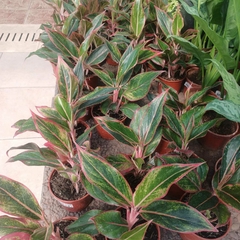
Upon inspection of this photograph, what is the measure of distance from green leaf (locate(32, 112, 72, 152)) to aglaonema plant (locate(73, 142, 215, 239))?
213mm

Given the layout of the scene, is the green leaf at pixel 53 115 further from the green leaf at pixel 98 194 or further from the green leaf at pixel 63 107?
the green leaf at pixel 98 194

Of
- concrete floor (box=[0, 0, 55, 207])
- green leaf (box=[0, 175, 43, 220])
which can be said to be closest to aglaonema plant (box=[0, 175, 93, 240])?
green leaf (box=[0, 175, 43, 220])

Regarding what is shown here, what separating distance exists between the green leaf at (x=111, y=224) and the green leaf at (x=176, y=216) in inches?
2.5

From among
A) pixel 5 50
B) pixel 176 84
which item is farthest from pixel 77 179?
pixel 5 50

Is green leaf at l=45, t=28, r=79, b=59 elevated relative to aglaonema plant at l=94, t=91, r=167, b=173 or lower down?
elevated

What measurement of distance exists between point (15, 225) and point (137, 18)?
951 millimetres

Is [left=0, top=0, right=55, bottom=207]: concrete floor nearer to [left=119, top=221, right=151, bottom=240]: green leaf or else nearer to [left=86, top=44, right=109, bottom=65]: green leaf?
[left=86, top=44, right=109, bottom=65]: green leaf

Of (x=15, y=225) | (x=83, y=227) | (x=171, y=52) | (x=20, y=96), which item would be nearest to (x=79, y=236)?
(x=83, y=227)

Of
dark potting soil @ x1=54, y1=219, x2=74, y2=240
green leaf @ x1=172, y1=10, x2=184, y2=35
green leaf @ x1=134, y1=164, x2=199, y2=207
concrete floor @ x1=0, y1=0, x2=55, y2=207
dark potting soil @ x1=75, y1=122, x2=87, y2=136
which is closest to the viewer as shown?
green leaf @ x1=134, y1=164, x2=199, y2=207

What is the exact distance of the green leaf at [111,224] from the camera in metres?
0.59

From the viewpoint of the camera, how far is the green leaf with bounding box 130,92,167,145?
28.6 inches

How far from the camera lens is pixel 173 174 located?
53cm

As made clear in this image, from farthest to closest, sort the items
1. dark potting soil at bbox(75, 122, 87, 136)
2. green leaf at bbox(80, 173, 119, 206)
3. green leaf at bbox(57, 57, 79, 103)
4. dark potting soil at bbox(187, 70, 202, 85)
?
dark potting soil at bbox(187, 70, 202, 85) → dark potting soil at bbox(75, 122, 87, 136) → green leaf at bbox(57, 57, 79, 103) → green leaf at bbox(80, 173, 119, 206)

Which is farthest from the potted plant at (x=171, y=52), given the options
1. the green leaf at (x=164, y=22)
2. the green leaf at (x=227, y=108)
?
the green leaf at (x=227, y=108)
